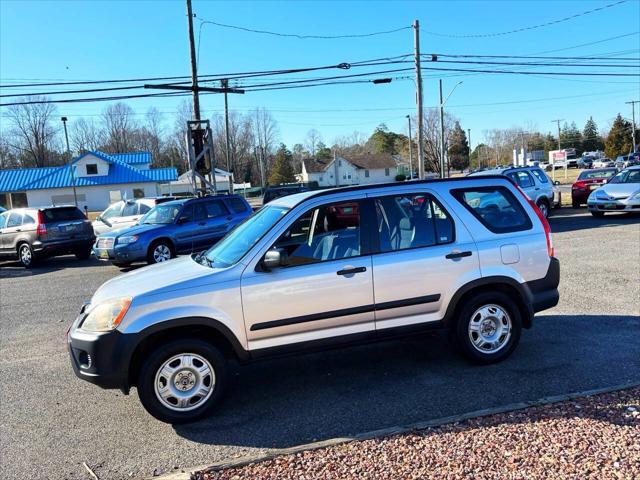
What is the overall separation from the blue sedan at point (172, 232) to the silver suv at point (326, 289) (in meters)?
7.70

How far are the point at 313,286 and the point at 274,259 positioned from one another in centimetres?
43

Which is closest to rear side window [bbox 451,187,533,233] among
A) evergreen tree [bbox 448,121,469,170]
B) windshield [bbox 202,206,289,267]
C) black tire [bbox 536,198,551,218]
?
windshield [bbox 202,206,289,267]

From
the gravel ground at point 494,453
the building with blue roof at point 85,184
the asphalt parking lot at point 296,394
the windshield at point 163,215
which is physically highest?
the building with blue roof at point 85,184

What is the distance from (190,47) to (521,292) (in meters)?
19.3

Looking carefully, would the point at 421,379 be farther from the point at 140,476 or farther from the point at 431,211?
the point at 140,476

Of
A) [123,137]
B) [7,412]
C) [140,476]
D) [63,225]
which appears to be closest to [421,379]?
[140,476]

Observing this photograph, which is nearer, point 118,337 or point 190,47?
point 118,337

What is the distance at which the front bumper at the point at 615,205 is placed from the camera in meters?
15.9

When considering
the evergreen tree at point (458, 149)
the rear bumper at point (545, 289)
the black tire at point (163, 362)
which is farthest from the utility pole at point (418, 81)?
the evergreen tree at point (458, 149)

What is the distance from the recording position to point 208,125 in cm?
1941

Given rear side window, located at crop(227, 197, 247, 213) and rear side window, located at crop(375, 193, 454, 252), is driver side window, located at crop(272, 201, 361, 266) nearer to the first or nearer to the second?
rear side window, located at crop(375, 193, 454, 252)

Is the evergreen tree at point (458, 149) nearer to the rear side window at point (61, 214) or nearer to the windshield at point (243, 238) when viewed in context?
the rear side window at point (61, 214)

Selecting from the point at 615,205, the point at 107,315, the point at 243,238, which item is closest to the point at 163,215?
the point at 243,238

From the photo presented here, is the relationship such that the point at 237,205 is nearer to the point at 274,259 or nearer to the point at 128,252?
the point at 128,252
